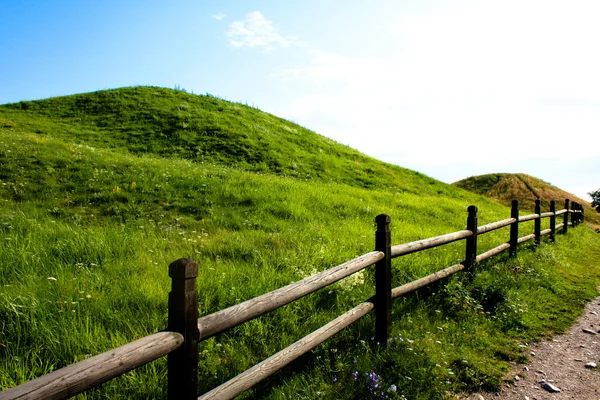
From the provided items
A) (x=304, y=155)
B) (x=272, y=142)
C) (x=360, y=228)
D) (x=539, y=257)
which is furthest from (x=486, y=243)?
(x=272, y=142)

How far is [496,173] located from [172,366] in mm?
37552

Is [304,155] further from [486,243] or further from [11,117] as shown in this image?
[11,117]

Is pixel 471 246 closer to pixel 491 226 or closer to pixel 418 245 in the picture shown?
pixel 491 226

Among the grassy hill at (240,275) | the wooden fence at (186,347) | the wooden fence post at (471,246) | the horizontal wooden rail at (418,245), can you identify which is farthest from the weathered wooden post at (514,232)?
the wooden fence at (186,347)

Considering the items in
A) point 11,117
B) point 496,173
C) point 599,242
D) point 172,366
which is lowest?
point 599,242

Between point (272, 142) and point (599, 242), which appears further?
point (272, 142)

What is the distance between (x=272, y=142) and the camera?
24.3 metres

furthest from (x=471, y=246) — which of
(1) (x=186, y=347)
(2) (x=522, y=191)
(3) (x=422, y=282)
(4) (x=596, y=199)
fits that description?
(4) (x=596, y=199)

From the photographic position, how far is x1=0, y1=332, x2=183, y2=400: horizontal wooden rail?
2.02 meters

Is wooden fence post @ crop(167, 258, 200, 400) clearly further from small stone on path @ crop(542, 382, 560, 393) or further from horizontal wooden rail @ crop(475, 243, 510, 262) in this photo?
horizontal wooden rail @ crop(475, 243, 510, 262)

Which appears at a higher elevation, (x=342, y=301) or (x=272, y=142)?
(x=272, y=142)

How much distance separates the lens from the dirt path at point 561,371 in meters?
4.57

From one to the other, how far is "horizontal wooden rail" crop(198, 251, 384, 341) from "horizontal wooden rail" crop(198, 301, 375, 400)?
18.7 inches

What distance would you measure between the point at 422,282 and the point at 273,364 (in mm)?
3141
